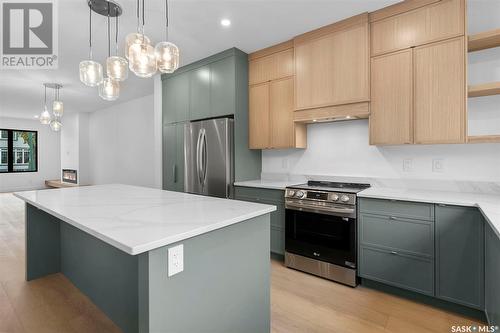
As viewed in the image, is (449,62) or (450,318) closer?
(450,318)

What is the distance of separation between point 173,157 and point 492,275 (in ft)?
12.8

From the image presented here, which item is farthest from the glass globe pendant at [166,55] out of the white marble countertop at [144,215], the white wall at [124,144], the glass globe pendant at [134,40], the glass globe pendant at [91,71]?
the white wall at [124,144]

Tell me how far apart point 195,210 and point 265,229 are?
46 centimetres

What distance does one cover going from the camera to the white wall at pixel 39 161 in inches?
356

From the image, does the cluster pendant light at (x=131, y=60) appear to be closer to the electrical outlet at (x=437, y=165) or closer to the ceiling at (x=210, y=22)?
the ceiling at (x=210, y=22)

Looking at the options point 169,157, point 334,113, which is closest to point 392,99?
point 334,113

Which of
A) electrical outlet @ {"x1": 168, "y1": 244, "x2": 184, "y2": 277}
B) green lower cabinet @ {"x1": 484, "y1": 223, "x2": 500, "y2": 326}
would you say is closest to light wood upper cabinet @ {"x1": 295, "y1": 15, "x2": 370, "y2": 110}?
green lower cabinet @ {"x1": 484, "y1": 223, "x2": 500, "y2": 326}

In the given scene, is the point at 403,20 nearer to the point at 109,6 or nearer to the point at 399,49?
the point at 399,49

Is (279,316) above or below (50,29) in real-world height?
below

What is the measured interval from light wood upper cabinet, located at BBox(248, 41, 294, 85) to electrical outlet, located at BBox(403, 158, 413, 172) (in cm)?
166

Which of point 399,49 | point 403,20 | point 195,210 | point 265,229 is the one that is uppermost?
point 403,20

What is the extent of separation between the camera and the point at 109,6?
2402 millimetres

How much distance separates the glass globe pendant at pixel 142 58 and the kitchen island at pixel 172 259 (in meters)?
0.96

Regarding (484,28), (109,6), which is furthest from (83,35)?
(484,28)
